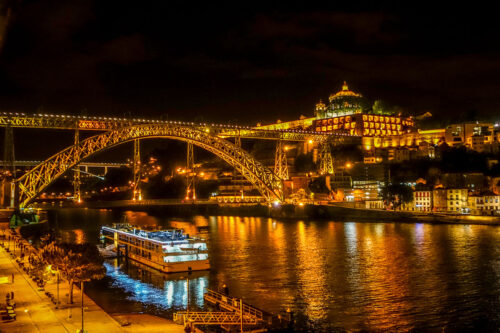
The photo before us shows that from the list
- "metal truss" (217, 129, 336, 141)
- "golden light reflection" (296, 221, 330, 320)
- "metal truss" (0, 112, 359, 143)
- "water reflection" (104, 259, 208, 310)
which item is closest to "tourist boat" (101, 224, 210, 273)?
"water reflection" (104, 259, 208, 310)

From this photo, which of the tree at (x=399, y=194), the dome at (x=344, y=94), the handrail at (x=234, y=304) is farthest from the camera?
the dome at (x=344, y=94)

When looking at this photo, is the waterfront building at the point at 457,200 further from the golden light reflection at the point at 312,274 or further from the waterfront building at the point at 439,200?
the golden light reflection at the point at 312,274

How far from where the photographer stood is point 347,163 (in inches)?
2562

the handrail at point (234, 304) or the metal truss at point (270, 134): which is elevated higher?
the metal truss at point (270, 134)

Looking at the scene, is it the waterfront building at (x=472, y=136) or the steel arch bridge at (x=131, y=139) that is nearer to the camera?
the steel arch bridge at (x=131, y=139)

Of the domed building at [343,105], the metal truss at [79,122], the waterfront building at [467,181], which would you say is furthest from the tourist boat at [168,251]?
the domed building at [343,105]

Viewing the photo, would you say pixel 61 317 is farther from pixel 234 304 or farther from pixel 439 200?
pixel 439 200

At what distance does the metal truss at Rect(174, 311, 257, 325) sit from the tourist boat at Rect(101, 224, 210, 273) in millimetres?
8477

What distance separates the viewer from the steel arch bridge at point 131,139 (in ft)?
117

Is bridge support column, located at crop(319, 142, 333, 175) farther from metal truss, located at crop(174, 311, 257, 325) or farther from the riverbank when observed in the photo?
metal truss, located at crop(174, 311, 257, 325)

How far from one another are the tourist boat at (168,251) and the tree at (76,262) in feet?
25.7

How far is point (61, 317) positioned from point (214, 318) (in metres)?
3.88

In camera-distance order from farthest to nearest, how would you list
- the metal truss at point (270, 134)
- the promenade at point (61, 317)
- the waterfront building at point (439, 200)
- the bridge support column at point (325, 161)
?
the bridge support column at point (325, 161) < the metal truss at point (270, 134) < the waterfront building at point (439, 200) < the promenade at point (61, 317)

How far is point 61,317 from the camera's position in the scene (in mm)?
12797
